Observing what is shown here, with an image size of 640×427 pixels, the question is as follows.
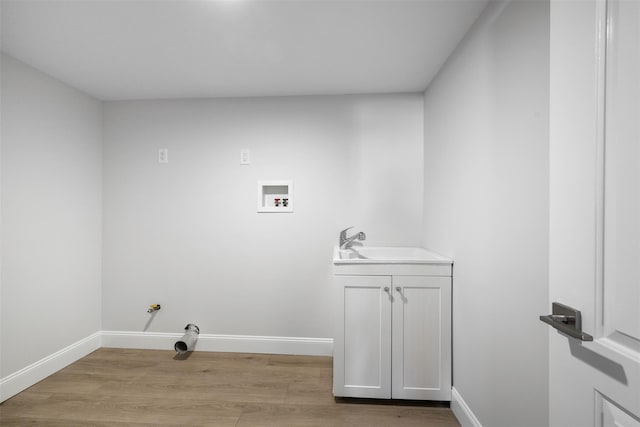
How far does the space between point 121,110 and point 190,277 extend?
1.74 m

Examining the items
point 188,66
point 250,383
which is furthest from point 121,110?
point 250,383

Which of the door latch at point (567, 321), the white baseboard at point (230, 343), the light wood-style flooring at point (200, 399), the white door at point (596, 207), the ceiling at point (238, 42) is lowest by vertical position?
the light wood-style flooring at point (200, 399)

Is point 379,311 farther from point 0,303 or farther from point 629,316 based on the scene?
point 0,303

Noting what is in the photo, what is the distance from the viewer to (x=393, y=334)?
5.88ft

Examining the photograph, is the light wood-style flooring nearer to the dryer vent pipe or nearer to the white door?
the dryer vent pipe

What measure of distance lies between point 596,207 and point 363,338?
4.93 feet

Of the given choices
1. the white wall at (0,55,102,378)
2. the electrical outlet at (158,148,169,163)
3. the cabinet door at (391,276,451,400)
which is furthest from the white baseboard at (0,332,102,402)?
the cabinet door at (391,276,451,400)

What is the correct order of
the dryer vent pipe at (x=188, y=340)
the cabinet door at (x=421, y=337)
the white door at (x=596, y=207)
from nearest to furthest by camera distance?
1. the white door at (x=596, y=207)
2. the cabinet door at (x=421, y=337)
3. the dryer vent pipe at (x=188, y=340)

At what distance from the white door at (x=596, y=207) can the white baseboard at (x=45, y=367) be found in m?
3.00

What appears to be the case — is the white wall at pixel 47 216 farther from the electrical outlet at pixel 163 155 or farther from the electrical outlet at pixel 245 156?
the electrical outlet at pixel 245 156

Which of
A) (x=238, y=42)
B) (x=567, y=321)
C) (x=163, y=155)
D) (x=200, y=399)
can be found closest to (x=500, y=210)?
(x=567, y=321)

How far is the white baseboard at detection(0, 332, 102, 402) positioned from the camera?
1.83 metres

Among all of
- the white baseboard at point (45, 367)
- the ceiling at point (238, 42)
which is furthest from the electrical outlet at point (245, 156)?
the white baseboard at point (45, 367)

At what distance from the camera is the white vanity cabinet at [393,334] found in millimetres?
1774
